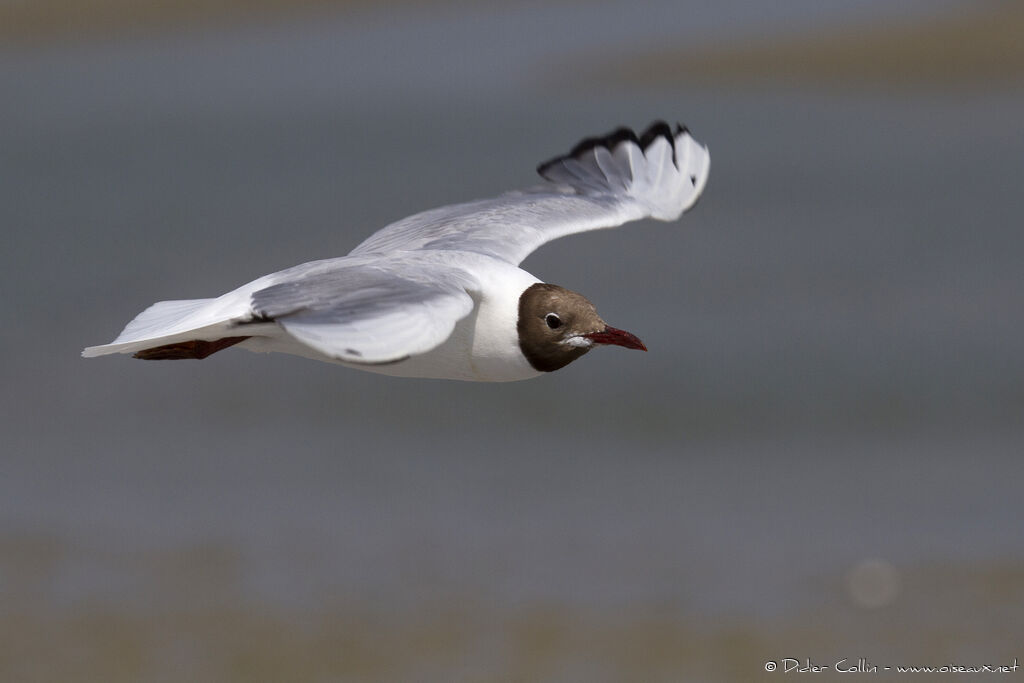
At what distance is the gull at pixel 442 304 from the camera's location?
14.9 ft

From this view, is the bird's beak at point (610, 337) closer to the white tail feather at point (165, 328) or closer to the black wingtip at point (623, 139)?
the white tail feather at point (165, 328)

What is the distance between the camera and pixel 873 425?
10.2 metres

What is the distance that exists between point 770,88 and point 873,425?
5316 mm

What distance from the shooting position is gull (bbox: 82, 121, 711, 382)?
454cm

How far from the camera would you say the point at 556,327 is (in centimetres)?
523

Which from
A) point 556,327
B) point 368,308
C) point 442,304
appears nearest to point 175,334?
point 368,308

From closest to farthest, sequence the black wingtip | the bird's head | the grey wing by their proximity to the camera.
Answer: the grey wing
the bird's head
the black wingtip

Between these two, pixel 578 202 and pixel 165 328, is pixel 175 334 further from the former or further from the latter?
pixel 578 202

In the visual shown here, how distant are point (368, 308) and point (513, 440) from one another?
552 centimetres

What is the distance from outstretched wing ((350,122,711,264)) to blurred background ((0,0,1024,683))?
8.42 ft

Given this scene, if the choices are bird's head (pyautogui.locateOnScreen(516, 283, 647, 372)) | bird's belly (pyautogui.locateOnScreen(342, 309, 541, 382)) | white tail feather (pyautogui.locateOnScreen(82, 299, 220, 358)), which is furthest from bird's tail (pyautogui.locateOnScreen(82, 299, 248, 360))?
A: bird's head (pyautogui.locateOnScreen(516, 283, 647, 372))

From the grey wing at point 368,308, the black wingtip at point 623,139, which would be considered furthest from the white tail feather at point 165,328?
the black wingtip at point 623,139

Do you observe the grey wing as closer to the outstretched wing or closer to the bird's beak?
the bird's beak

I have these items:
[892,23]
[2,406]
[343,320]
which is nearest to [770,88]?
[892,23]
